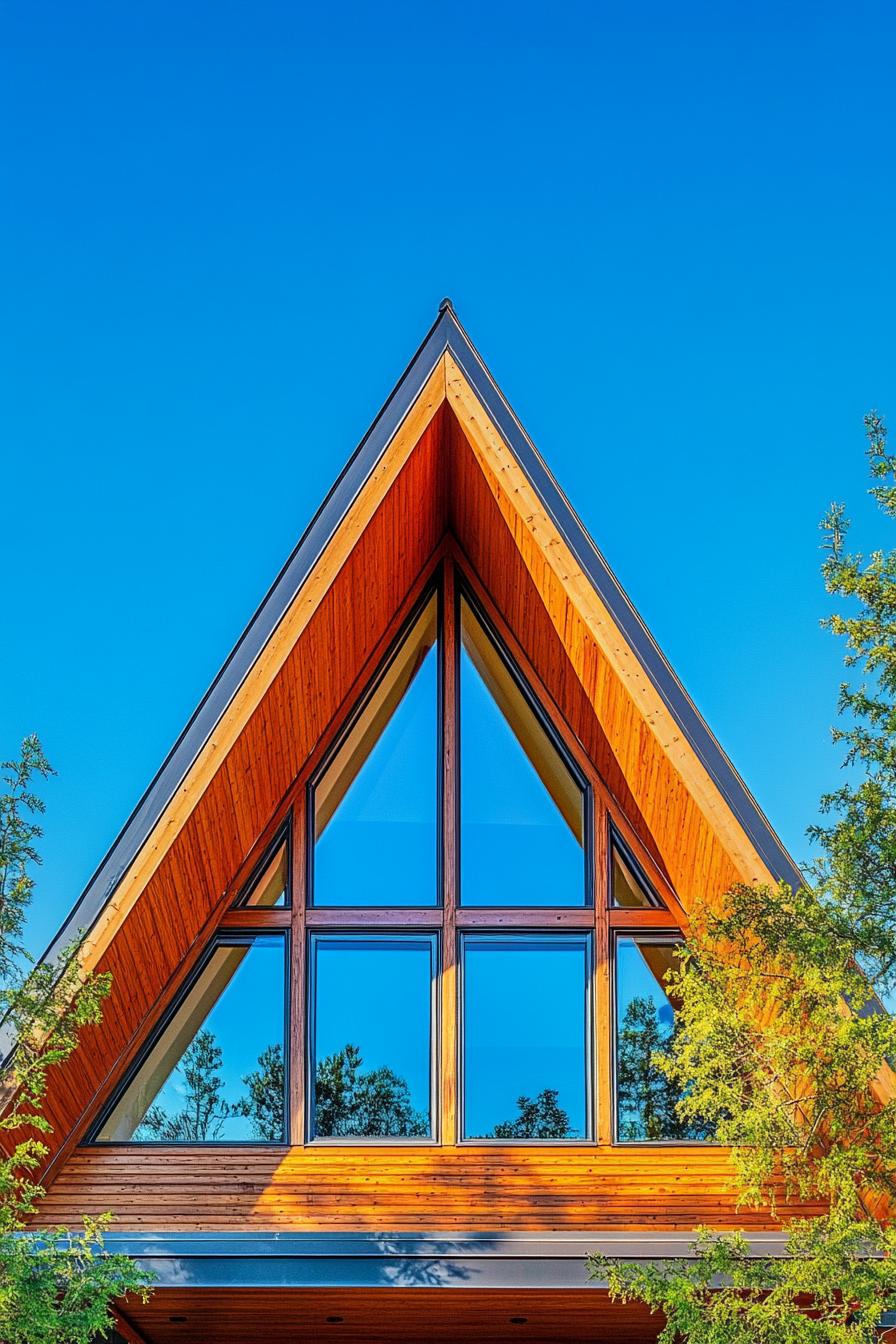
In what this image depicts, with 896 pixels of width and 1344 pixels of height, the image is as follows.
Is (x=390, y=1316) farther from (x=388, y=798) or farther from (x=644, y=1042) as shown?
(x=388, y=798)

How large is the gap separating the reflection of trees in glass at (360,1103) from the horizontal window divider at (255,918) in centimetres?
102

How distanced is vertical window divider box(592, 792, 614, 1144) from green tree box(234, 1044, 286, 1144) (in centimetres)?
223

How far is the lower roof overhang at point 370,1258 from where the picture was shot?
8.02m

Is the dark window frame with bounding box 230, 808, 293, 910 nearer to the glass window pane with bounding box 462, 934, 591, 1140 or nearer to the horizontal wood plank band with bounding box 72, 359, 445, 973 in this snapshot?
the glass window pane with bounding box 462, 934, 591, 1140

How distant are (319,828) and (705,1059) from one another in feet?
13.4

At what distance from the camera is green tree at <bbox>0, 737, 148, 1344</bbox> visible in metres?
6.41

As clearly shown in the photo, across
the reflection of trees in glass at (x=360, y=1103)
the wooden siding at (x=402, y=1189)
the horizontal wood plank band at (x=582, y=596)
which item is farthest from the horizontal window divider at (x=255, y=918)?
the horizontal wood plank band at (x=582, y=596)

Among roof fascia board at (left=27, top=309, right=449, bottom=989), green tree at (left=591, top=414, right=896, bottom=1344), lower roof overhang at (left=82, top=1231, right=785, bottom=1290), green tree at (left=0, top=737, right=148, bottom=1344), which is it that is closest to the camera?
green tree at (left=591, top=414, right=896, bottom=1344)

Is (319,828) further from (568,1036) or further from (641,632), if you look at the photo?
(641,632)

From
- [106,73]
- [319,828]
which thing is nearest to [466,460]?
[319,828]

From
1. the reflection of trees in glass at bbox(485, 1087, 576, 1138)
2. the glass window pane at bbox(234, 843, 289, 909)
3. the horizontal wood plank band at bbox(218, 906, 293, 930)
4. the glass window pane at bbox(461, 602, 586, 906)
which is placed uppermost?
the glass window pane at bbox(461, 602, 586, 906)

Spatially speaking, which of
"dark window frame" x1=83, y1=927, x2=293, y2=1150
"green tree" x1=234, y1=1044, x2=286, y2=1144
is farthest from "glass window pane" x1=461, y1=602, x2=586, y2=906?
"green tree" x1=234, y1=1044, x2=286, y2=1144

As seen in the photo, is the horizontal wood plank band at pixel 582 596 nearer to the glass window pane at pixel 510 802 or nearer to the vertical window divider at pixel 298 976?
the glass window pane at pixel 510 802

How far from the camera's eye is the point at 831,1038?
6.37 m
